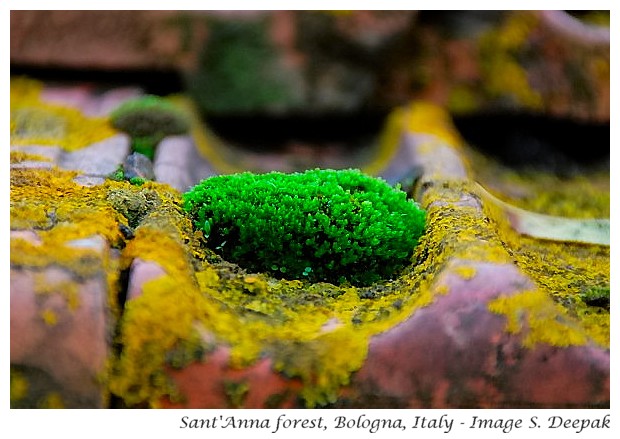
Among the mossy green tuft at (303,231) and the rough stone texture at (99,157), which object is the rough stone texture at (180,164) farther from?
the mossy green tuft at (303,231)

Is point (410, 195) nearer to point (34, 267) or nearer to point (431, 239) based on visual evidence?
point (431, 239)

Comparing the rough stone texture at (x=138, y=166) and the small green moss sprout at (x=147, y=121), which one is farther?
the small green moss sprout at (x=147, y=121)

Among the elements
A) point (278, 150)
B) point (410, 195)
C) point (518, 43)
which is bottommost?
point (278, 150)

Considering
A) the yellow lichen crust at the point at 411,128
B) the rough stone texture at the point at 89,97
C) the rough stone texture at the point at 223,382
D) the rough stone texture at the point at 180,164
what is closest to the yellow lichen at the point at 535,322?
the rough stone texture at the point at 223,382

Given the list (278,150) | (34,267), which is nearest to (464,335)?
(34,267)

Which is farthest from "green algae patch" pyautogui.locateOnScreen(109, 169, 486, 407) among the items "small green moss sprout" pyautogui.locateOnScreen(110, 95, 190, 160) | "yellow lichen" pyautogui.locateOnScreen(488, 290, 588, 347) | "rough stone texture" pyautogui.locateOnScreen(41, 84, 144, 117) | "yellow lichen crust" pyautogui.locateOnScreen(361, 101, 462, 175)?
"rough stone texture" pyautogui.locateOnScreen(41, 84, 144, 117)

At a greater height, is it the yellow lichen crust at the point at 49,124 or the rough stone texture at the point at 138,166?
the rough stone texture at the point at 138,166
